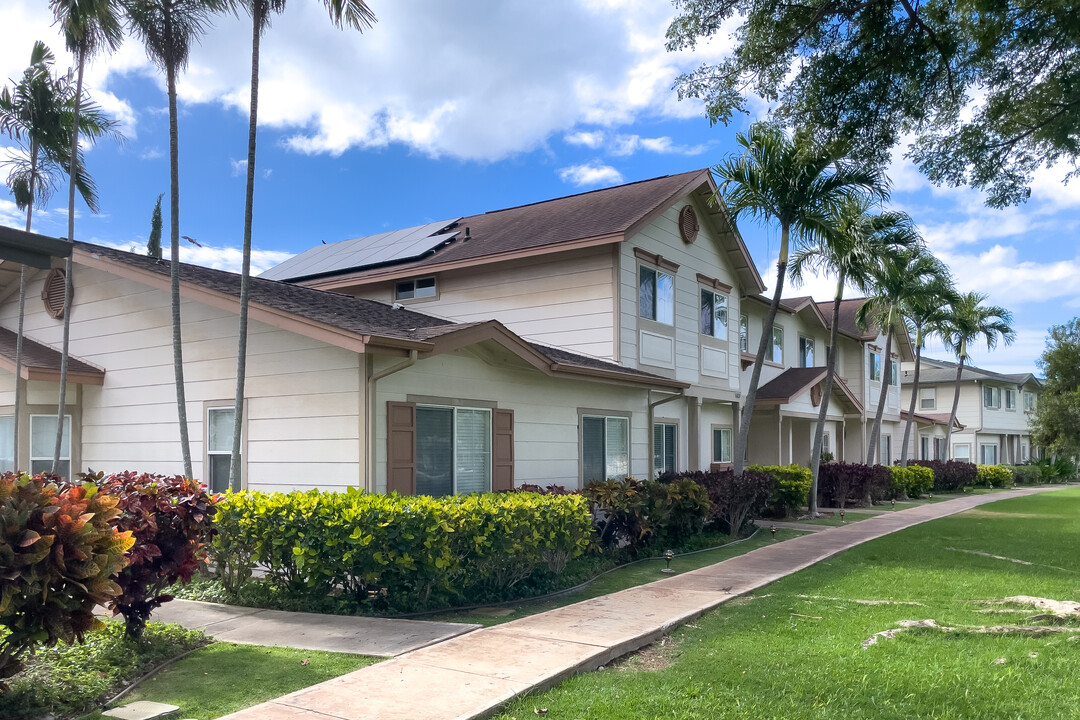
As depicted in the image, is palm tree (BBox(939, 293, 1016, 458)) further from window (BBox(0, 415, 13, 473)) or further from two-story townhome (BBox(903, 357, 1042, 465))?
window (BBox(0, 415, 13, 473))

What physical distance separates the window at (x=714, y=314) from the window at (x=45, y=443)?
1329 centimetres

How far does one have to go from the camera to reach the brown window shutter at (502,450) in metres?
12.3

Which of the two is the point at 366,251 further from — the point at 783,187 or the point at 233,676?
the point at 233,676

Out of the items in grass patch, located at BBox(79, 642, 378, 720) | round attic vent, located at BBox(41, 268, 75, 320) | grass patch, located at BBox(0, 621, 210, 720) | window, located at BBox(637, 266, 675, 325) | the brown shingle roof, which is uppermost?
window, located at BBox(637, 266, 675, 325)

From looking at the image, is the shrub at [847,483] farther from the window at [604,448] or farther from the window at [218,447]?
the window at [218,447]

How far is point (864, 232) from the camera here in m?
19.8

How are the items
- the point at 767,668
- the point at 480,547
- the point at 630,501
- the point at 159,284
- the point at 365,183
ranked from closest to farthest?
1. the point at 767,668
2. the point at 480,547
3. the point at 159,284
4. the point at 630,501
5. the point at 365,183

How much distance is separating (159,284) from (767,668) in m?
9.47

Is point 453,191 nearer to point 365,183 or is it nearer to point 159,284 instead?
point 365,183

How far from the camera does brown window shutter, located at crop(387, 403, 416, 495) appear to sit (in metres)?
10.4

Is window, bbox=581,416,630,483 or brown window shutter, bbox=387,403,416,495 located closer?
brown window shutter, bbox=387,403,416,495

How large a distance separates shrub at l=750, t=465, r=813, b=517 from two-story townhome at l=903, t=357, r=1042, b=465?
27.4 meters

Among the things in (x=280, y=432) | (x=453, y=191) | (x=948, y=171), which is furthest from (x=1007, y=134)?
(x=453, y=191)

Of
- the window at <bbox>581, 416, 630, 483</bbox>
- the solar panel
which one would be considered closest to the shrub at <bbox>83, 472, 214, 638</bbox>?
the window at <bbox>581, 416, 630, 483</bbox>
